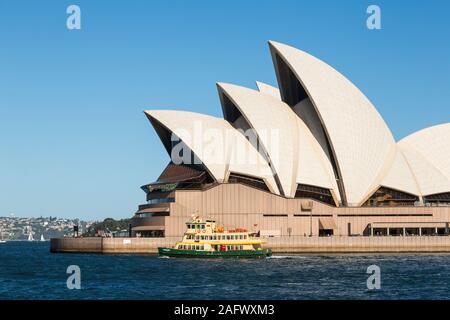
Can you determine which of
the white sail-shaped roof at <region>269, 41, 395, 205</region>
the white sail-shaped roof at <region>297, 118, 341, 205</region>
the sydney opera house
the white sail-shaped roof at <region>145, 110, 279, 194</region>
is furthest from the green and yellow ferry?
the white sail-shaped roof at <region>269, 41, 395, 205</region>

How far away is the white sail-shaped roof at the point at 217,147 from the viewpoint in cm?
9525

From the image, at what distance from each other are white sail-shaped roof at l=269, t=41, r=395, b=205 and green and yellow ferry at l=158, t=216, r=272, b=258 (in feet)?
73.4

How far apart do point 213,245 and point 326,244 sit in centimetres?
1991

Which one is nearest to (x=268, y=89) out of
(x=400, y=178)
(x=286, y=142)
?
(x=286, y=142)

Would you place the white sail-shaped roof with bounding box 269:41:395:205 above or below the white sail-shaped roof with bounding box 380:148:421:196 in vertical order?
above

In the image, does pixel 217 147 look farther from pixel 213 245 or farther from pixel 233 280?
pixel 233 280

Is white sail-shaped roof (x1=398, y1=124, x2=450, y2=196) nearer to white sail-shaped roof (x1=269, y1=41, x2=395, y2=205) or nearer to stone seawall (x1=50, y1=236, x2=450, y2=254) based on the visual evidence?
white sail-shaped roof (x1=269, y1=41, x2=395, y2=205)

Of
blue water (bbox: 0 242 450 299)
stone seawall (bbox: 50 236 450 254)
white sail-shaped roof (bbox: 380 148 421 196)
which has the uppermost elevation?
white sail-shaped roof (bbox: 380 148 421 196)

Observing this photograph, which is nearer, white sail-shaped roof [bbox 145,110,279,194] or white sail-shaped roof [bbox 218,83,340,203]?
white sail-shaped roof [bbox 218,83,340,203]

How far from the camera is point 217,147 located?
96.4m

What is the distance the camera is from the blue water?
140 feet

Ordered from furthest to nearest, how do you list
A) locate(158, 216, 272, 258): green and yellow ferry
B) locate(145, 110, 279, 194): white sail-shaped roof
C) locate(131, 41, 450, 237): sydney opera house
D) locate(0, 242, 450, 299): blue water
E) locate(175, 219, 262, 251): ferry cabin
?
locate(145, 110, 279, 194): white sail-shaped roof → locate(131, 41, 450, 237): sydney opera house → locate(175, 219, 262, 251): ferry cabin → locate(158, 216, 272, 258): green and yellow ferry → locate(0, 242, 450, 299): blue water

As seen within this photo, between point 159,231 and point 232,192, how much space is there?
37.0ft
